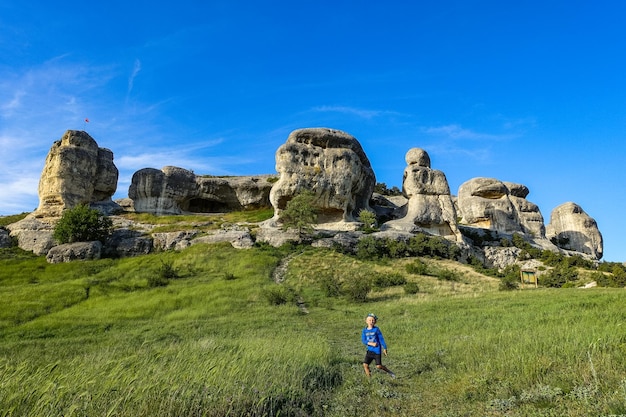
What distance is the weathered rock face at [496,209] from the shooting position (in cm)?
5981

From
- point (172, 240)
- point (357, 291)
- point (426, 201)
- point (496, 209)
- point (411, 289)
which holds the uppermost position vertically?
point (426, 201)

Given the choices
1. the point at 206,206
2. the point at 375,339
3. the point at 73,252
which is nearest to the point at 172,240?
the point at 73,252

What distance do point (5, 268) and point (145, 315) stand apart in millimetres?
21645

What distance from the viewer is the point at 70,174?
53.9 meters

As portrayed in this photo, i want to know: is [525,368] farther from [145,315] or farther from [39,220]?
[39,220]

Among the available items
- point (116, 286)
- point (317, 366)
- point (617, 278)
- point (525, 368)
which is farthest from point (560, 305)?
point (116, 286)

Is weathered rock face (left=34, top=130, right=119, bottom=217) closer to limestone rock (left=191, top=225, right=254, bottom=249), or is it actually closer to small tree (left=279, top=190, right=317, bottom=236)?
limestone rock (left=191, top=225, right=254, bottom=249)

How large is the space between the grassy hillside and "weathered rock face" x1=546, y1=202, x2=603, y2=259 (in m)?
40.2

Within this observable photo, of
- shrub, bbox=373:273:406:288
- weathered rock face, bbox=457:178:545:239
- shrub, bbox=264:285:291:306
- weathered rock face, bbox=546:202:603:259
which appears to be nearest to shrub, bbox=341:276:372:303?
shrub, bbox=264:285:291:306

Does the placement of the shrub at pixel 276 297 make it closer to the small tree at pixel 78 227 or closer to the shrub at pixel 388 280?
the shrub at pixel 388 280

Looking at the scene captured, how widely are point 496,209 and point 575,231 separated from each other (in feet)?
58.0

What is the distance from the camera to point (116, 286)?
29.5 metres

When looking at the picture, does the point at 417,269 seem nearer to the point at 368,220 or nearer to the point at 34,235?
the point at 368,220

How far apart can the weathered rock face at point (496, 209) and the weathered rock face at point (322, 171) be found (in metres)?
17.8
